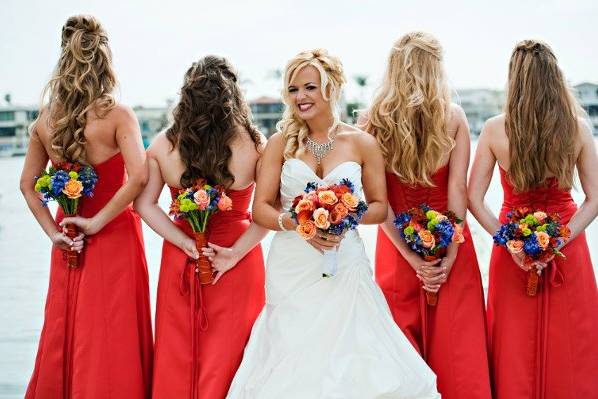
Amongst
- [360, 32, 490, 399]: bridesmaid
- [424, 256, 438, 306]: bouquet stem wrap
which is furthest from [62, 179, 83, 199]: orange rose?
[424, 256, 438, 306]: bouquet stem wrap

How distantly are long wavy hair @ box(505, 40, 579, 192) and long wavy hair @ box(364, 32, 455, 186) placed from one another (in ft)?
1.32

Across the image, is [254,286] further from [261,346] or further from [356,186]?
[356,186]

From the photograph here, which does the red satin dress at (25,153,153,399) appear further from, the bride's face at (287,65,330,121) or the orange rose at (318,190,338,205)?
the orange rose at (318,190,338,205)

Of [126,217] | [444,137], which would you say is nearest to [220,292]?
[126,217]

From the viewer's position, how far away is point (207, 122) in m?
4.81

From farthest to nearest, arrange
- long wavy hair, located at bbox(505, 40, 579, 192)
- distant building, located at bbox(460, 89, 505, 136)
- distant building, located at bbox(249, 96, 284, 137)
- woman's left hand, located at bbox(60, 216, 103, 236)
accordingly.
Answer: distant building, located at bbox(249, 96, 284, 137) → distant building, located at bbox(460, 89, 505, 136) → woman's left hand, located at bbox(60, 216, 103, 236) → long wavy hair, located at bbox(505, 40, 579, 192)

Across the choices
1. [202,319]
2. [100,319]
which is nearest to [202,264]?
[202,319]

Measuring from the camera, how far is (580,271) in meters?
4.98

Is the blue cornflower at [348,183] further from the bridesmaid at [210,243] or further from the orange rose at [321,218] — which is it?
the bridesmaid at [210,243]

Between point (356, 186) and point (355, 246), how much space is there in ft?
1.37

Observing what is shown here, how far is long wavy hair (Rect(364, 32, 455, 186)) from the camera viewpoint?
4.79 meters

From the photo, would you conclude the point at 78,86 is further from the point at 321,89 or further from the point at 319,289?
the point at 319,289

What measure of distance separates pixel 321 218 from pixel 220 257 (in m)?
1.04

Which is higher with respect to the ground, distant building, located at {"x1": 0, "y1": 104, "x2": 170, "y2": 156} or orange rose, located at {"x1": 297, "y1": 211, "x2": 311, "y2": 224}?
orange rose, located at {"x1": 297, "y1": 211, "x2": 311, "y2": 224}
